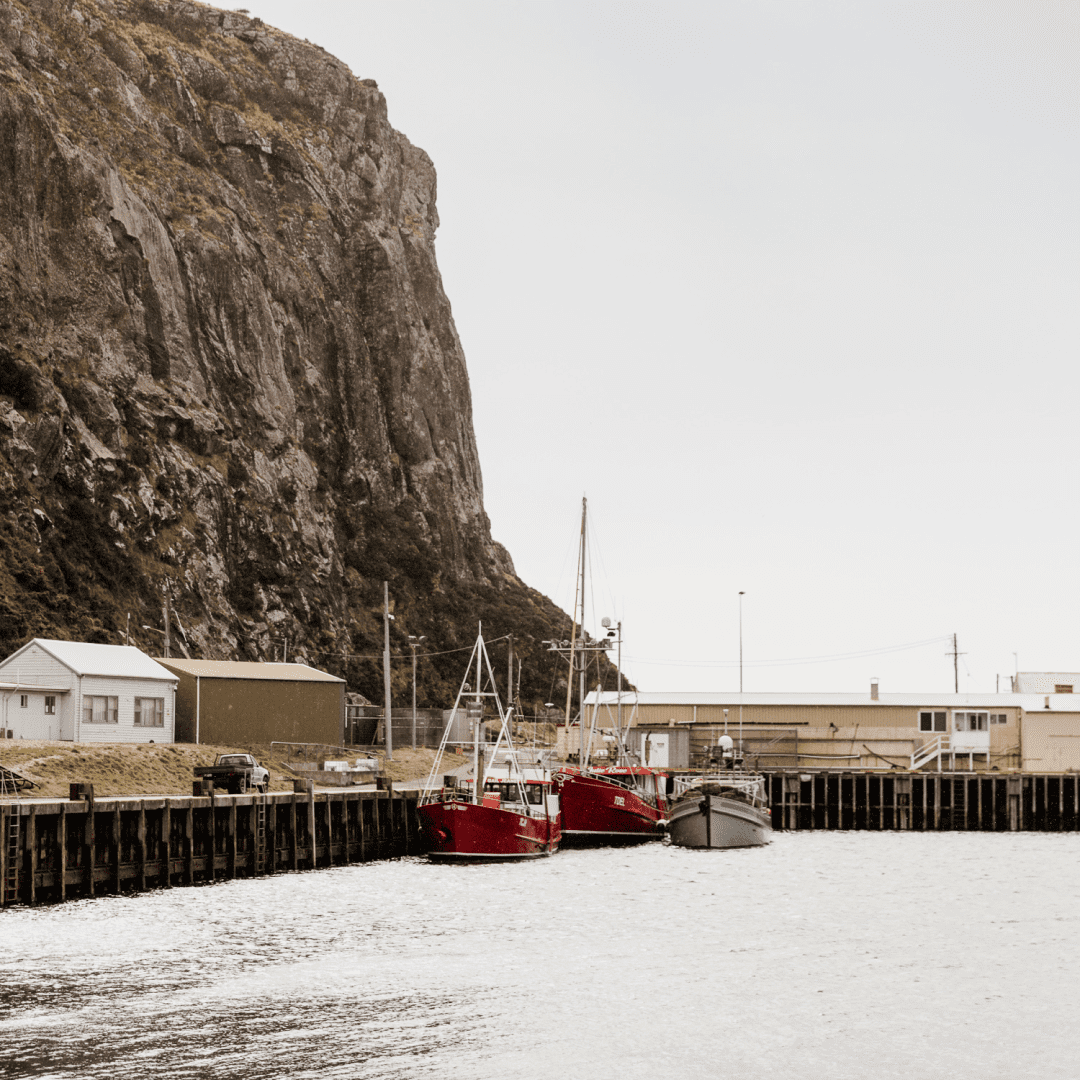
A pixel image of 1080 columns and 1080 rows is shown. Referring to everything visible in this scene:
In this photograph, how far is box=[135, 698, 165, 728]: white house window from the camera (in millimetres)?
72375

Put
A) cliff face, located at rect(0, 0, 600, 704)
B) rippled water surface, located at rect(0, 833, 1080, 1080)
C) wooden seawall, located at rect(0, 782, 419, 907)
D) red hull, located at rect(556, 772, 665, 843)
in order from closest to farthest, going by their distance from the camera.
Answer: rippled water surface, located at rect(0, 833, 1080, 1080)
wooden seawall, located at rect(0, 782, 419, 907)
red hull, located at rect(556, 772, 665, 843)
cliff face, located at rect(0, 0, 600, 704)

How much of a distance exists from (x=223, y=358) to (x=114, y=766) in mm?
82755

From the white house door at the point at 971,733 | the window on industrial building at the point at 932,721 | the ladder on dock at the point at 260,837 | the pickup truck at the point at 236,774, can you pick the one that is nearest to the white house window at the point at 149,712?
the pickup truck at the point at 236,774

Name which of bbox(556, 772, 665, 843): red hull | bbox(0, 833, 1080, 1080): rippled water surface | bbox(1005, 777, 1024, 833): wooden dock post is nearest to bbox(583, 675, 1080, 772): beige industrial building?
bbox(1005, 777, 1024, 833): wooden dock post

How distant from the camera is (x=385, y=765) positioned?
80688 millimetres

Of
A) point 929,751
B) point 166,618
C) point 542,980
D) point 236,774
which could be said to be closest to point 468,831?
point 236,774

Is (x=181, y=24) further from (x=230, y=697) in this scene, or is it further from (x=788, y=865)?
(x=788, y=865)

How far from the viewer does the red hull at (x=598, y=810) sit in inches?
2657

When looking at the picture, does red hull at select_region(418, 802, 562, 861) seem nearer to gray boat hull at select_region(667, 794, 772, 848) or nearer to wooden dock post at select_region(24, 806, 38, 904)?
gray boat hull at select_region(667, 794, 772, 848)

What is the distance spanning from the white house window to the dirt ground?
1.97 metres

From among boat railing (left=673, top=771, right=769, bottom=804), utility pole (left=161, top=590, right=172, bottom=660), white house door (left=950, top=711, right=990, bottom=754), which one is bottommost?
boat railing (left=673, top=771, right=769, bottom=804)

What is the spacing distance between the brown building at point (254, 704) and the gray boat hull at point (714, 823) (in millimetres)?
25037

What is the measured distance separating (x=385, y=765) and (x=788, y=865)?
28.9 meters

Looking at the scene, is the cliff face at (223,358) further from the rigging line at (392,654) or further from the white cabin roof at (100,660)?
the white cabin roof at (100,660)
